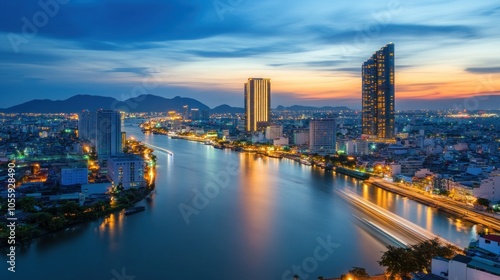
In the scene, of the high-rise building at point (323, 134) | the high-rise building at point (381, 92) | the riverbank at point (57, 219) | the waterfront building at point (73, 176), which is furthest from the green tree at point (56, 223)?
the high-rise building at point (381, 92)

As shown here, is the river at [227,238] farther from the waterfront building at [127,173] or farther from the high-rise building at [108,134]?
the high-rise building at [108,134]

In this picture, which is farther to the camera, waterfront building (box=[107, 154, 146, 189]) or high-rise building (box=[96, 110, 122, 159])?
high-rise building (box=[96, 110, 122, 159])

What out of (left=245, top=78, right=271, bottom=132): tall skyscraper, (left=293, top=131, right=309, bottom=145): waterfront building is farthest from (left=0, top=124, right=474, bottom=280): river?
(left=245, top=78, right=271, bottom=132): tall skyscraper

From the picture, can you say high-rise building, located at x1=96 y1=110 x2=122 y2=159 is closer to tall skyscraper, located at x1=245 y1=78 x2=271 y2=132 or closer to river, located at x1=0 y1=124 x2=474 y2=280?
river, located at x1=0 y1=124 x2=474 y2=280

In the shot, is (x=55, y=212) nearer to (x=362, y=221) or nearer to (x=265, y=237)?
(x=265, y=237)

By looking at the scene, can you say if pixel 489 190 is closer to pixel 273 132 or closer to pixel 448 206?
pixel 448 206

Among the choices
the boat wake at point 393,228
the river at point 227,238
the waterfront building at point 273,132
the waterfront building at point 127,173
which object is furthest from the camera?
the waterfront building at point 273,132
